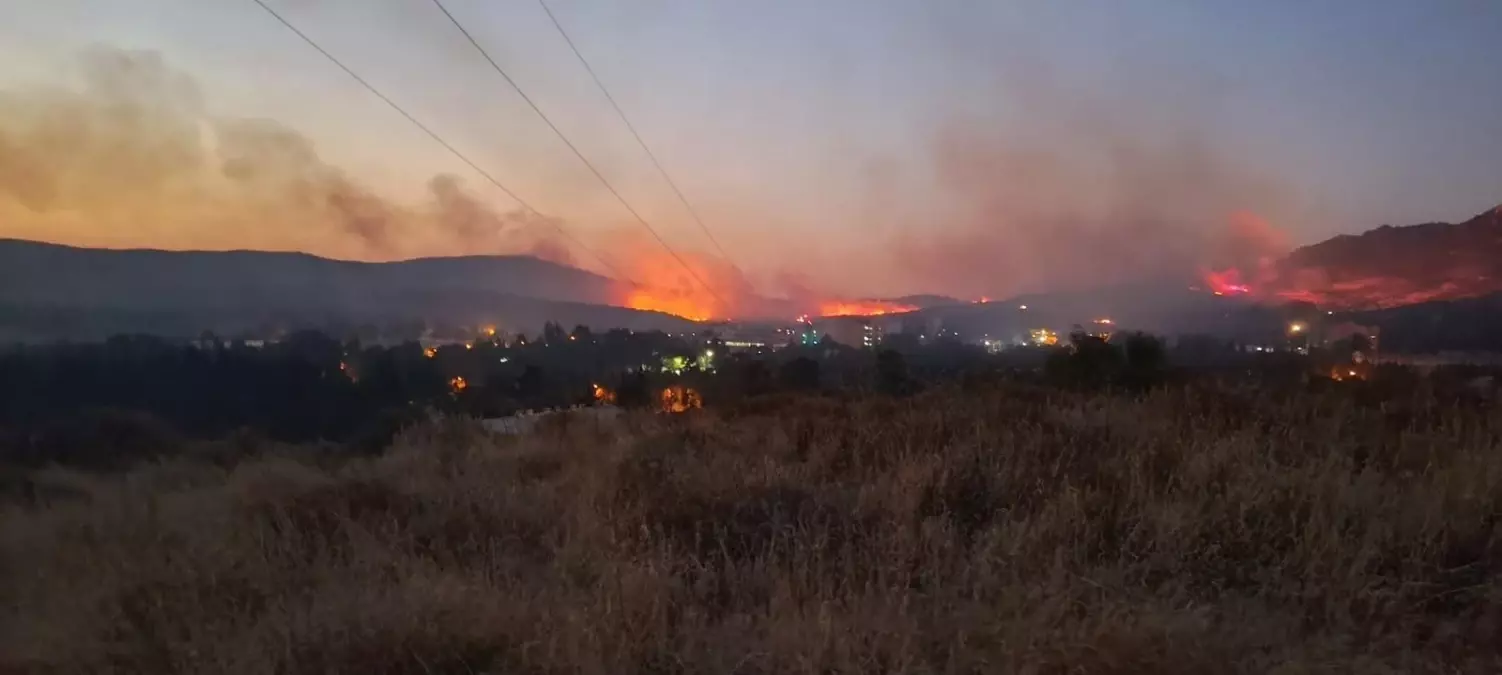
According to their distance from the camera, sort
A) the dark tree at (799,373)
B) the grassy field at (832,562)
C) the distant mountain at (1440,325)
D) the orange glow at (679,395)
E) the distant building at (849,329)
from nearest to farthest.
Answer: the grassy field at (832,562)
the orange glow at (679,395)
the dark tree at (799,373)
the distant mountain at (1440,325)
the distant building at (849,329)

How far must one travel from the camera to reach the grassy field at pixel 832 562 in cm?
311

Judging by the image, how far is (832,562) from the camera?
157 inches

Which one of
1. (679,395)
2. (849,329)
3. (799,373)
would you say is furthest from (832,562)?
(849,329)

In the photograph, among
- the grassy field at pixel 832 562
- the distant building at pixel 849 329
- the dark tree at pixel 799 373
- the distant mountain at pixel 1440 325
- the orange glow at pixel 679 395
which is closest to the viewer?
→ the grassy field at pixel 832 562

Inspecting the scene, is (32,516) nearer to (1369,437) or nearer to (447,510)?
(447,510)

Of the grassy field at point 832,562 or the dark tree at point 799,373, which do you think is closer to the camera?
the grassy field at point 832,562

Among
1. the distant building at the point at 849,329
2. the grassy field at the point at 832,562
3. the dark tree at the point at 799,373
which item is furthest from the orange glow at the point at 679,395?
the distant building at the point at 849,329

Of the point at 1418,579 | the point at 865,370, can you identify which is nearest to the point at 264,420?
the point at 865,370

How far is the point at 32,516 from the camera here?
20.8 feet

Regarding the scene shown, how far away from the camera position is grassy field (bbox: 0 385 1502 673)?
311 centimetres

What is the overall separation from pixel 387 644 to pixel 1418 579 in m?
4.18

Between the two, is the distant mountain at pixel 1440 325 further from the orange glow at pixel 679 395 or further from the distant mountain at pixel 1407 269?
the orange glow at pixel 679 395

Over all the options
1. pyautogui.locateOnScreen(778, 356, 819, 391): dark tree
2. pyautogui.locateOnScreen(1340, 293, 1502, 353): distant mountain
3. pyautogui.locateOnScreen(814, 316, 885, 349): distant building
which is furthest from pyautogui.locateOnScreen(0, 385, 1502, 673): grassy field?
pyautogui.locateOnScreen(814, 316, 885, 349): distant building

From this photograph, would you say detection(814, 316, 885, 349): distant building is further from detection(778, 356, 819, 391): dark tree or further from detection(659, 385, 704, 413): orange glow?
detection(659, 385, 704, 413): orange glow
